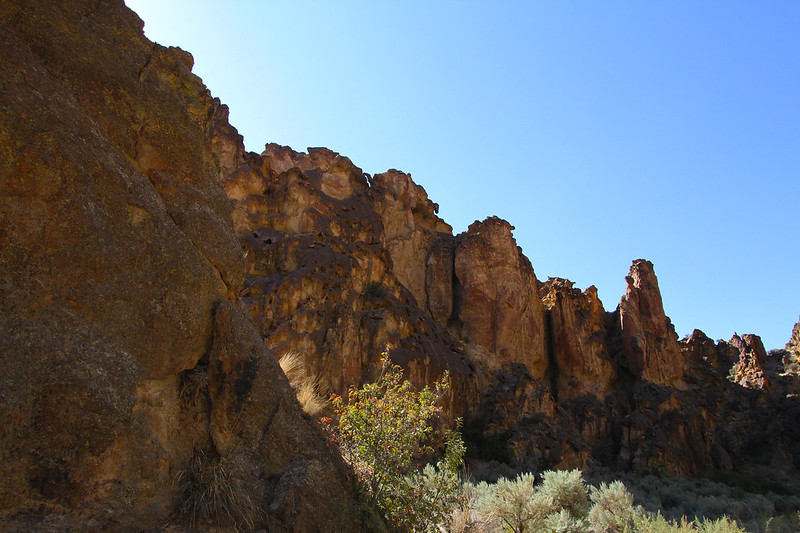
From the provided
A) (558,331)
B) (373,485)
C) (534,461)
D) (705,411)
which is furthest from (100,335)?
(705,411)

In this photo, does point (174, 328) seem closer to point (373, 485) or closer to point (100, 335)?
point (100, 335)

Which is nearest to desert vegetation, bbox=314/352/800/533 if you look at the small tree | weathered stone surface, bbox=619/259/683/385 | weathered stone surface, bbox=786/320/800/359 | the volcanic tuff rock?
the small tree

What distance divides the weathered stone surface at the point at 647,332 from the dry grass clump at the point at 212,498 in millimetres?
40908

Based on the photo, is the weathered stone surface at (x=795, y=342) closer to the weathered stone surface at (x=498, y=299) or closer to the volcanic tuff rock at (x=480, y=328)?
the volcanic tuff rock at (x=480, y=328)

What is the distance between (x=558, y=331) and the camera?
141ft

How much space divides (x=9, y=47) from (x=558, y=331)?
41.4 meters

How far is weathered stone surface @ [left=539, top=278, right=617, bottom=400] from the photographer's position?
41.2 meters

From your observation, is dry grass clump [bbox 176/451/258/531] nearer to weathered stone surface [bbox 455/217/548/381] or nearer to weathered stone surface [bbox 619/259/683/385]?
weathered stone surface [bbox 455/217/548/381]

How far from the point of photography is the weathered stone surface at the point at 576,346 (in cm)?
4119

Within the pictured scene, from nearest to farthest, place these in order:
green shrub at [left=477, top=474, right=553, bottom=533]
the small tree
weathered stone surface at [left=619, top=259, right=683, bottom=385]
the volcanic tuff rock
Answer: the small tree
green shrub at [left=477, top=474, right=553, bottom=533]
the volcanic tuff rock
weathered stone surface at [left=619, top=259, right=683, bottom=385]

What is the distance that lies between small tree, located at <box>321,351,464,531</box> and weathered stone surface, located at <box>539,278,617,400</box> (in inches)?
1356

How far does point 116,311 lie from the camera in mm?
5625

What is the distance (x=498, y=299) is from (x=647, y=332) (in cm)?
1369

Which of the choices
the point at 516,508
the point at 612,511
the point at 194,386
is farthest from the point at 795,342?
the point at 194,386
